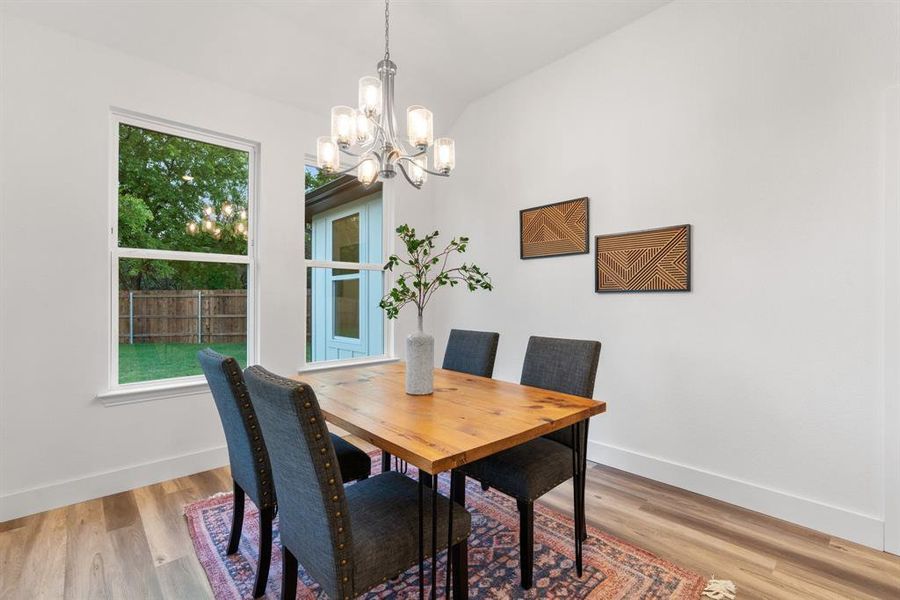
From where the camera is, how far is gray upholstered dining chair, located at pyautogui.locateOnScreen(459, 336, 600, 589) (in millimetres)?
1721

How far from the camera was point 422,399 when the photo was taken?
1922 millimetres

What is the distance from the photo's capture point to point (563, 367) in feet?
7.18

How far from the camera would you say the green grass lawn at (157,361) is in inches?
109

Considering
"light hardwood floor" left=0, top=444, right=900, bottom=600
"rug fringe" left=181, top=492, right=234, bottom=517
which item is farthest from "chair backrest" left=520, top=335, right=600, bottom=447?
"rug fringe" left=181, top=492, right=234, bottom=517

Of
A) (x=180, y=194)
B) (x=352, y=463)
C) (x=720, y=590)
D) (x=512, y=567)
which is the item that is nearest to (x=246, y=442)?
(x=352, y=463)

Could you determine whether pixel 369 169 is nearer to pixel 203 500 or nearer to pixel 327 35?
pixel 327 35

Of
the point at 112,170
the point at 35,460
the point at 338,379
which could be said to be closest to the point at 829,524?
the point at 338,379

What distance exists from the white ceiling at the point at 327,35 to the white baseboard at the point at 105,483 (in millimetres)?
2564

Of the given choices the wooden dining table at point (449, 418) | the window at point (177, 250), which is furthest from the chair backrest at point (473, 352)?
the window at point (177, 250)

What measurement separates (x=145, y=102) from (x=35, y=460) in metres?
2.18

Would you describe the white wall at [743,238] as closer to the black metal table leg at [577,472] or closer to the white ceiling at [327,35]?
A: the white ceiling at [327,35]

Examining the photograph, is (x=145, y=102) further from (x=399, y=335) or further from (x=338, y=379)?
(x=399, y=335)

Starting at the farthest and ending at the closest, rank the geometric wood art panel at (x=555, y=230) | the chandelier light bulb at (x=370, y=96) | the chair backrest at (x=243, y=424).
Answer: the geometric wood art panel at (x=555, y=230) → the chandelier light bulb at (x=370, y=96) → the chair backrest at (x=243, y=424)

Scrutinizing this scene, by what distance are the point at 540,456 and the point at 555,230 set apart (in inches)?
75.1
